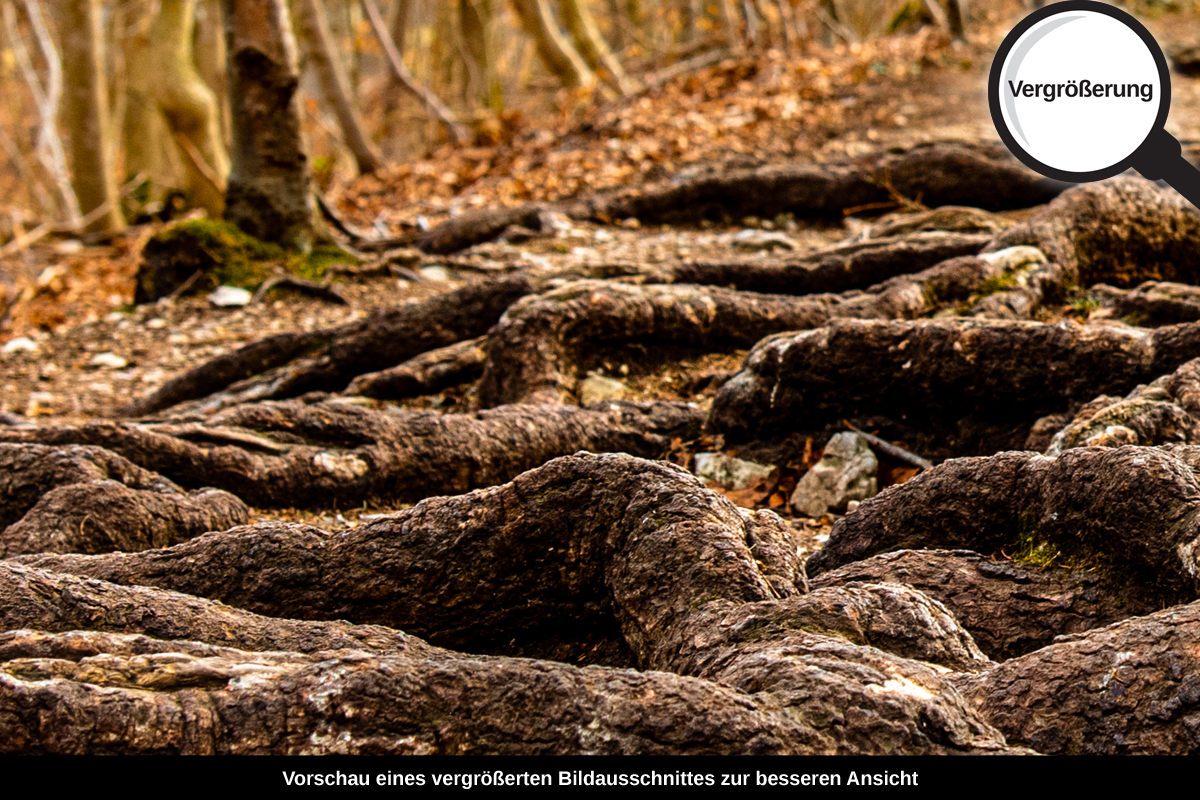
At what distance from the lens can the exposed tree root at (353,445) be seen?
421cm

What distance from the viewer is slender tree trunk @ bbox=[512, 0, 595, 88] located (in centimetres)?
1728

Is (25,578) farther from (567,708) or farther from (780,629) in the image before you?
(780,629)

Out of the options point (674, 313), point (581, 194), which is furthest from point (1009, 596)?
point (581, 194)

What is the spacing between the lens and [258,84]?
8.75m

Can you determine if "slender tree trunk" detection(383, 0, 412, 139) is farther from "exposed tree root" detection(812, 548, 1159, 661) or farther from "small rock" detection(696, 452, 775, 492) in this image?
"exposed tree root" detection(812, 548, 1159, 661)

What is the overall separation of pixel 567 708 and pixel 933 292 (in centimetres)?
449

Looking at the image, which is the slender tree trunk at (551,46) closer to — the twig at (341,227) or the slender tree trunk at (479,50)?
the slender tree trunk at (479,50)

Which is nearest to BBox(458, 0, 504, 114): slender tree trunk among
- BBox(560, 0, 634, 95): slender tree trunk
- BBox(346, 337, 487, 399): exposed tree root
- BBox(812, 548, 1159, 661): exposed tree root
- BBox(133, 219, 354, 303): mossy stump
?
BBox(560, 0, 634, 95): slender tree trunk

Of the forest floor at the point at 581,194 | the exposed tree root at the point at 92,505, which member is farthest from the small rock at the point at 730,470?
the exposed tree root at the point at 92,505

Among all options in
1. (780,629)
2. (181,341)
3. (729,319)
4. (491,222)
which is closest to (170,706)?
(780,629)

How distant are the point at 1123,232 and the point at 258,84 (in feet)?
22.7

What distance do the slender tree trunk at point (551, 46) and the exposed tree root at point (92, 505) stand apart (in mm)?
14329

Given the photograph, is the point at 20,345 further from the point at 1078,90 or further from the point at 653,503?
the point at 1078,90

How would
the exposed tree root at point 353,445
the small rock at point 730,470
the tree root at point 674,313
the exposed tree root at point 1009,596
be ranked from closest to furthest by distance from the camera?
1. the exposed tree root at point 1009,596
2. the exposed tree root at point 353,445
3. the small rock at point 730,470
4. the tree root at point 674,313
